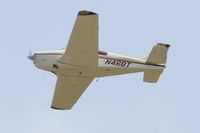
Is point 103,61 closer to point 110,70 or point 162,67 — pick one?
point 110,70

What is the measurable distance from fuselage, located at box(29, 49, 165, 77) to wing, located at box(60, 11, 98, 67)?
41 centimetres

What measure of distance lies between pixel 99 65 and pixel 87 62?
0.72 metres

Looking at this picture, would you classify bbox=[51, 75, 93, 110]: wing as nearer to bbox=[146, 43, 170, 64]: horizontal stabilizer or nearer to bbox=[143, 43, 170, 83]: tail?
bbox=[143, 43, 170, 83]: tail

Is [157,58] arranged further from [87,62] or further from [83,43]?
[83,43]

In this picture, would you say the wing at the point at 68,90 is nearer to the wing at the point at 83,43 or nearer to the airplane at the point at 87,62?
the airplane at the point at 87,62

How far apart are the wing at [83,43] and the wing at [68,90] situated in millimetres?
2085

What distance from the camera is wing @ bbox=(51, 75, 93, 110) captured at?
1304 inches

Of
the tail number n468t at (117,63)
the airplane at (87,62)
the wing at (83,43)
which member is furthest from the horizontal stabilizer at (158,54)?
the wing at (83,43)

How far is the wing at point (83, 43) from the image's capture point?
94.6 ft

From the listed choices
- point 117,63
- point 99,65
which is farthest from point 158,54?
point 99,65

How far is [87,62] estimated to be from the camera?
31016 millimetres

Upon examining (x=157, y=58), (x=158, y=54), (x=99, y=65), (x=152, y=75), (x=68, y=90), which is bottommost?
(x=68, y=90)

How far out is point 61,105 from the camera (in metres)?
34.8

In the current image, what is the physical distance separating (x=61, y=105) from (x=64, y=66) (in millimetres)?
4020
